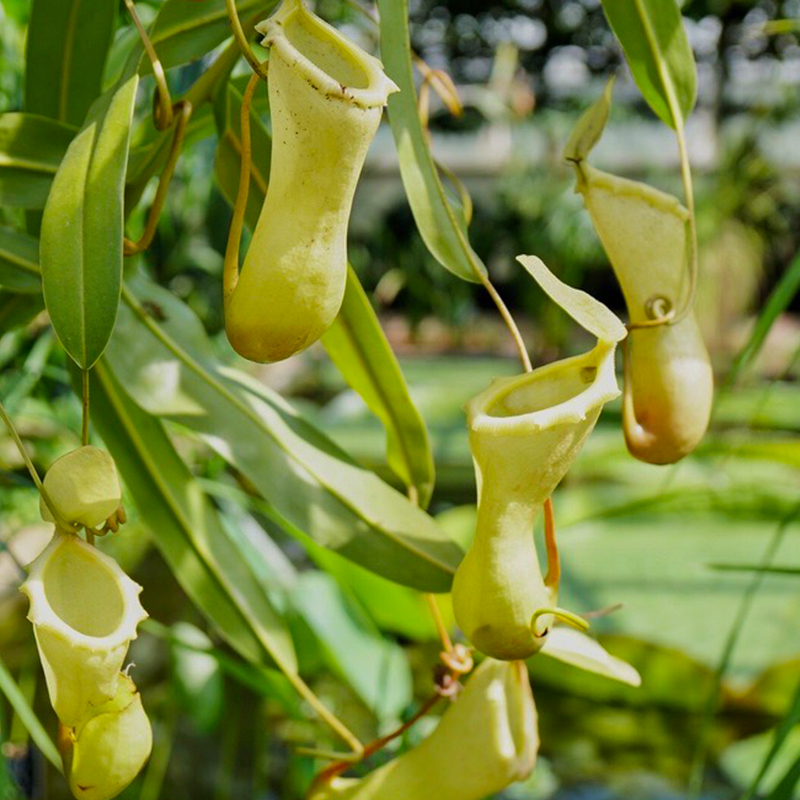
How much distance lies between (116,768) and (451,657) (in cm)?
19

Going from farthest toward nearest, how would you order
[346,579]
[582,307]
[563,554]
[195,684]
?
[563,554], [346,579], [195,684], [582,307]

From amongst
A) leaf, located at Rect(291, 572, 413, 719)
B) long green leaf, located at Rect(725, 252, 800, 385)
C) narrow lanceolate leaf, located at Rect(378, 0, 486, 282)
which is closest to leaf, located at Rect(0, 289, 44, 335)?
narrow lanceolate leaf, located at Rect(378, 0, 486, 282)

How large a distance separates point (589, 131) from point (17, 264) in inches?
10.6

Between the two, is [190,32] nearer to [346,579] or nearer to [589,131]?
[589,131]

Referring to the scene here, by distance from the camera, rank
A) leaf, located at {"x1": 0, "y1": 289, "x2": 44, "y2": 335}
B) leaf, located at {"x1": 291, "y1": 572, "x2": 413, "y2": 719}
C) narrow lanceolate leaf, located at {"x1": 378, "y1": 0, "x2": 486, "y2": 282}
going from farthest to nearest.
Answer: leaf, located at {"x1": 291, "y1": 572, "x2": 413, "y2": 719}, leaf, located at {"x1": 0, "y1": 289, "x2": 44, "y2": 335}, narrow lanceolate leaf, located at {"x1": 378, "y1": 0, "x2": 486, "y2": 282}

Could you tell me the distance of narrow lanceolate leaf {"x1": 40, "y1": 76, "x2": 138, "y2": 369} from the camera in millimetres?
356

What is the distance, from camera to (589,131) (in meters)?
0.49

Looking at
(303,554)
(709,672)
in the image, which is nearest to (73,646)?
(709,672)

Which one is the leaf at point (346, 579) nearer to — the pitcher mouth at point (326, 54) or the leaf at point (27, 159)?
the leaf at point (27, 159)

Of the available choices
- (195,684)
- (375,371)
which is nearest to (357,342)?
(375,371)

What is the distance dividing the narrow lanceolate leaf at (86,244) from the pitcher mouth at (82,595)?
0.06 m

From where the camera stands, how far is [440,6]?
11.7 metres

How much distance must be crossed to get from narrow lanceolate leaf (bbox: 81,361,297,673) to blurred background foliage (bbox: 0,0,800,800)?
0.07 meters

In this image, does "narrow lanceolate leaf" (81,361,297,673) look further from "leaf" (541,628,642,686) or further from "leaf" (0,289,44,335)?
"leaf" (541,628,642,686)
